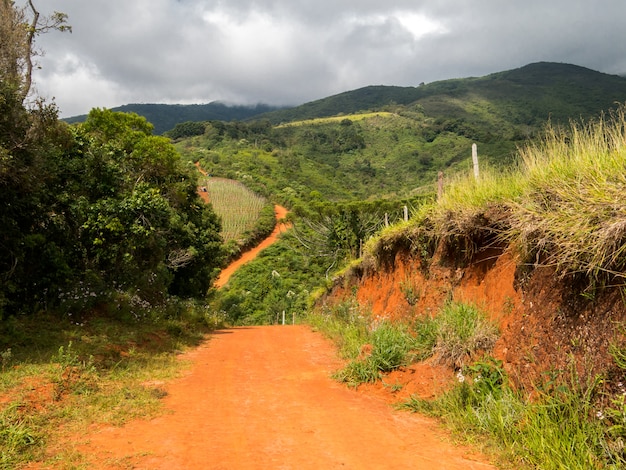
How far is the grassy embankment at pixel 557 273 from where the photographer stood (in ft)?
12.6

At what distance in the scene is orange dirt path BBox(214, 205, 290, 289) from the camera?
4203 centimetres

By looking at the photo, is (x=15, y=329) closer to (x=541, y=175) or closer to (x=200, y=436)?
(x=200, y=436)

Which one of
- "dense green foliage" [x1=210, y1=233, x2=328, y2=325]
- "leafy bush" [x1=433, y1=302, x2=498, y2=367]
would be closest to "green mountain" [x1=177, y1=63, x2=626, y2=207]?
"dense green foliage" [x1=210, y1=233, x2=328, y2=325]

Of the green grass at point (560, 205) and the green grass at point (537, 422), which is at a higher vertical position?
the green grass at point (560, 205)

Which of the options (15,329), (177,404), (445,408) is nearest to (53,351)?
(15,329)

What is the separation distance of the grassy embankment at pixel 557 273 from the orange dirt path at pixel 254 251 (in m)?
32.6

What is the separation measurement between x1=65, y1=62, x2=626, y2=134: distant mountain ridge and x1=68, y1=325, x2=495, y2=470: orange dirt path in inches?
3413

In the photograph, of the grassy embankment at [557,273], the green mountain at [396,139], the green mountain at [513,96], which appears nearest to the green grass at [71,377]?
the grassy embankment at [557,273]

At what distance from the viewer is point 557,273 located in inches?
197

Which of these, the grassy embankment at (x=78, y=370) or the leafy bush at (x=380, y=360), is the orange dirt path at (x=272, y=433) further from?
the grassy embankment at (x=78, y=370)

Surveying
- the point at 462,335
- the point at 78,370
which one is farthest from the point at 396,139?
the point at 78,370

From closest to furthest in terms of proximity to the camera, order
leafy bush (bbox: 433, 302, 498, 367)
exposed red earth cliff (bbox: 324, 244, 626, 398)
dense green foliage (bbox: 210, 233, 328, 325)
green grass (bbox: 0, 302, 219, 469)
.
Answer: exposed red earth cliff (bbox: 324, 244, 626, 398) < green grass (bbox: 0, 302, 219, 469) < leafy bush (bbox: 433, 302, 498, 367) < dense green foliage (bbox: 210, 233, 328, 325)

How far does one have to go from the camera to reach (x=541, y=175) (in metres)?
5.66

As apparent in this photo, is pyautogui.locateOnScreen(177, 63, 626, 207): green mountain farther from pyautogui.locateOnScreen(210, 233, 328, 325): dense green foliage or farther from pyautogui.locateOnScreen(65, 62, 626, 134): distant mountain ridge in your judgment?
pyautogui.locateOnScreen(210, 233, 328, 325): dense green foliage
